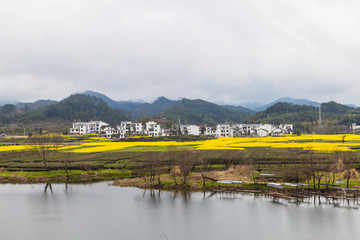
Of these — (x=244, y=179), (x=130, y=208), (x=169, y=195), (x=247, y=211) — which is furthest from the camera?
(x=244, y=179)

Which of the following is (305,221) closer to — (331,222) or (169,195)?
(331,222)

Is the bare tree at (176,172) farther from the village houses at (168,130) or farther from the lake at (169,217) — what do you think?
the village houses at (168,130)

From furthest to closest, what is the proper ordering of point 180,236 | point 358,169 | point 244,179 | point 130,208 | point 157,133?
point 157,133
point 358,169
point 244,179
point 130,208
point 180,236

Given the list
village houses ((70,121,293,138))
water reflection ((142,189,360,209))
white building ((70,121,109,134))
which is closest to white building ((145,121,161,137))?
village houses ((70,121,293,138))

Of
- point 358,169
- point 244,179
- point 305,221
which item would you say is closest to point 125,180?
point 244,179

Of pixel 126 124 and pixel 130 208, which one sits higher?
pixel 126 124

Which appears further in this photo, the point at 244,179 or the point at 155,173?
the point at 155,173

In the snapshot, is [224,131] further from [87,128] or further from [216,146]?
[216,146]
